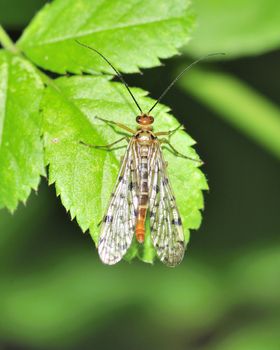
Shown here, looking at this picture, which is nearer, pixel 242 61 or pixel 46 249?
pixel 242 61

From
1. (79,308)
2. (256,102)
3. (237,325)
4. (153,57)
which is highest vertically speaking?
(153,57)

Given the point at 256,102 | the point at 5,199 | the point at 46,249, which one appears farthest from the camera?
the point at 46,249

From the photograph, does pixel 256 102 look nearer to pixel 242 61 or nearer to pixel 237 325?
pixel 242 61

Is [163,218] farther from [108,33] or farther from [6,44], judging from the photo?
[6,44]

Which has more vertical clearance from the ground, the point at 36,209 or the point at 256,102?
the point at 36,209

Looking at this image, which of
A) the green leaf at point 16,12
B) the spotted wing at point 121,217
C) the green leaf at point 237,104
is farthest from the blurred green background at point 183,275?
the spotted wing at point 121,217

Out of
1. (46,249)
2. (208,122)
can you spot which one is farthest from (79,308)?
(208,122)
